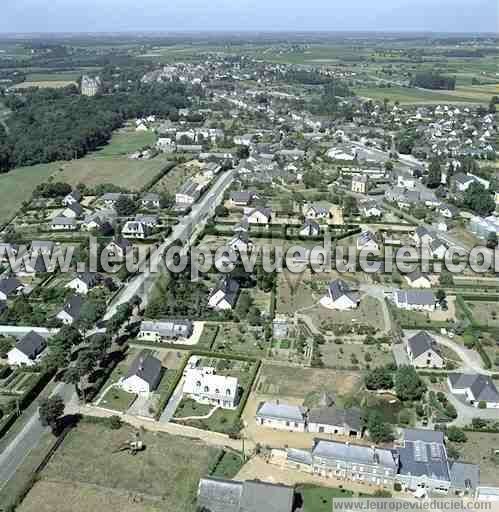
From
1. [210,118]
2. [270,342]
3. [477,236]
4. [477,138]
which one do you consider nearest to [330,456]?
[270,342]

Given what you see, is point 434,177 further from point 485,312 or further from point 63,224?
point 63,224

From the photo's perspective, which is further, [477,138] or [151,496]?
[477,138]

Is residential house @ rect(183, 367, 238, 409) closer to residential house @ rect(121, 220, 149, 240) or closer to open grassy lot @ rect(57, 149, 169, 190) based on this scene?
residential house @ rect(121, 220, 149, 240)

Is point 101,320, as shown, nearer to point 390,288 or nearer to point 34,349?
point 34,349

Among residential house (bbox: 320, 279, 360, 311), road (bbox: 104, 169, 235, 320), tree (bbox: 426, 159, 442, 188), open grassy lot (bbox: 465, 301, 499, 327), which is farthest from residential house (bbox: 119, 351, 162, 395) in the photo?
tree (bbox: 426, 159, 442, 188)

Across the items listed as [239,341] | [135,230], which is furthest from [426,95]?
[239,341]

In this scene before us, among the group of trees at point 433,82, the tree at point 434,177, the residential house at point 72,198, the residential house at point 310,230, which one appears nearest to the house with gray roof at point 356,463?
the residential house at point 310,230

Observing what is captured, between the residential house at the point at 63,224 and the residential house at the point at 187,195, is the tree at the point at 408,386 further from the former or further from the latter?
the residential house at the point at 187,195
